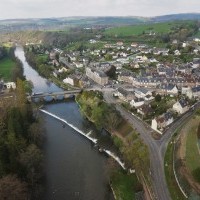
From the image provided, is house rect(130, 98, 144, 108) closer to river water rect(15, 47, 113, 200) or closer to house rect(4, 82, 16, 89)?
river water rect(15, 47, 113, 200)

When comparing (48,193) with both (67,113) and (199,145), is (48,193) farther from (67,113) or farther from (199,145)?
(67,113)

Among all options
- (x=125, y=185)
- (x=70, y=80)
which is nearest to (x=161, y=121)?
(x=125, y=185)

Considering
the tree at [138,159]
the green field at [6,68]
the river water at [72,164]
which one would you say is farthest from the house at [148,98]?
the green field at [6,68]

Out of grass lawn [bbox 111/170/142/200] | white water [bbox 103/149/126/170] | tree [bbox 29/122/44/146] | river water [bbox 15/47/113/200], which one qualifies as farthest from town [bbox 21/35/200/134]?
tree [bbox 29/122/44/146]

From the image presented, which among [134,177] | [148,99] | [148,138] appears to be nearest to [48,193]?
[134,177]

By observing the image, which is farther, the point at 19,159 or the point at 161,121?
the point at 161,121

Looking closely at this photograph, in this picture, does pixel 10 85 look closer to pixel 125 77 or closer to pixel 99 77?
pixel 99 77
